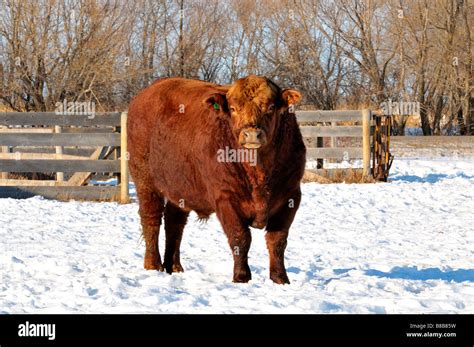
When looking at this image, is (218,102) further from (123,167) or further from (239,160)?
(123,167)

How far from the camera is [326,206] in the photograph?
1323 centimetres

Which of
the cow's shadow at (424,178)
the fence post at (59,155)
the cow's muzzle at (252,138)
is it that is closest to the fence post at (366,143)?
the cow's shadow at (424,178)

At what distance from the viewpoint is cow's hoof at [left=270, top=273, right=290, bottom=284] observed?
6703 millimetres

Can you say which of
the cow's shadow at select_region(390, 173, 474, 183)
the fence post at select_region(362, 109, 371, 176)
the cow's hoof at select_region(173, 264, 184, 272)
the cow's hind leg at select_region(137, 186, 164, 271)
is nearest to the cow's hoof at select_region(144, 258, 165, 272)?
the cow's hind leg at select_region(137, 186, 164, 271)

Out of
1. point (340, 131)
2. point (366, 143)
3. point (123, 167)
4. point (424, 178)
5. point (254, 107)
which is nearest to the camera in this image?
point (254, 107)

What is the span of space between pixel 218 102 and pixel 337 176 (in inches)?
431

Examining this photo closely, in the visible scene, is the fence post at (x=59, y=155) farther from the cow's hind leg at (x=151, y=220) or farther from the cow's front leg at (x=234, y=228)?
the cow's front leg at (x=234, y=228)

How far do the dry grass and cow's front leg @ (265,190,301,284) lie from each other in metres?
10.4

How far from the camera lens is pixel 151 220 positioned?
26.1ft

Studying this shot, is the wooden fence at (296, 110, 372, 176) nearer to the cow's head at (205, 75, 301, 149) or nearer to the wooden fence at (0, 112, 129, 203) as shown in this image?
the wooden fence at (0, 112, 129, 203)

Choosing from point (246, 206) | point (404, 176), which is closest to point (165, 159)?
point (246, 206)

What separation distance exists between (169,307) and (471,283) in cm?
274

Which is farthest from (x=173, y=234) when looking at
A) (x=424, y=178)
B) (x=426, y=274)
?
(x=424, y=178)
